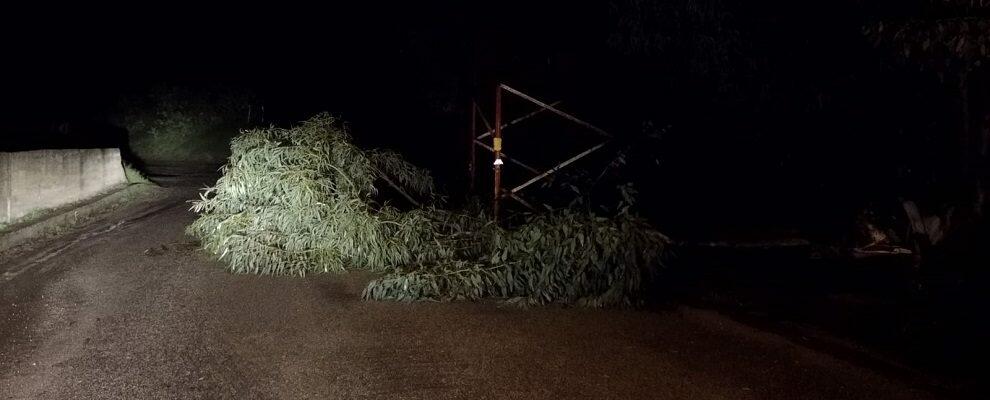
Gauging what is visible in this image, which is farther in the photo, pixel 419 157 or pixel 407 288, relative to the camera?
pixel 419 157

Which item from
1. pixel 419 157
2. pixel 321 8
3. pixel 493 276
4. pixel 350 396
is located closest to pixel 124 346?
pixel 350 396

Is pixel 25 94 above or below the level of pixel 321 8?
below

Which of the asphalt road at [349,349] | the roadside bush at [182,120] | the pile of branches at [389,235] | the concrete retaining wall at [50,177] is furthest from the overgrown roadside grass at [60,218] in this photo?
the roadside bush at [182,120]

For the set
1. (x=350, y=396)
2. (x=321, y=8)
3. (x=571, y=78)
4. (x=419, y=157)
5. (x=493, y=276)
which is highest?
(x=321, y=8)

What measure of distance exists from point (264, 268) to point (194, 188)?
656cm

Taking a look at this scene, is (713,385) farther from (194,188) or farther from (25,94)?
(25,94)

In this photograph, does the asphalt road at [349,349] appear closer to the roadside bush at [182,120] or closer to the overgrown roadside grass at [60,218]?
the overgrown roadside grass at [60,218]

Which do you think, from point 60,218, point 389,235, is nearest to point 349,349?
point 389,235

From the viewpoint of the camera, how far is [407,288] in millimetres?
6895

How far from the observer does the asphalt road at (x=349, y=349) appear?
15.9ft

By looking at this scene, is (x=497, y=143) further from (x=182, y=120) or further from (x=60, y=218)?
(x=182, y=120)

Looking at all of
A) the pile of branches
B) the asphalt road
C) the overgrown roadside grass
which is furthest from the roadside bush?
the asphalt road

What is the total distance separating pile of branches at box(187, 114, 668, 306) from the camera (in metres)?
6.87

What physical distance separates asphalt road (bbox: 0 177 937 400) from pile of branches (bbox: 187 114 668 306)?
294 millimetres
